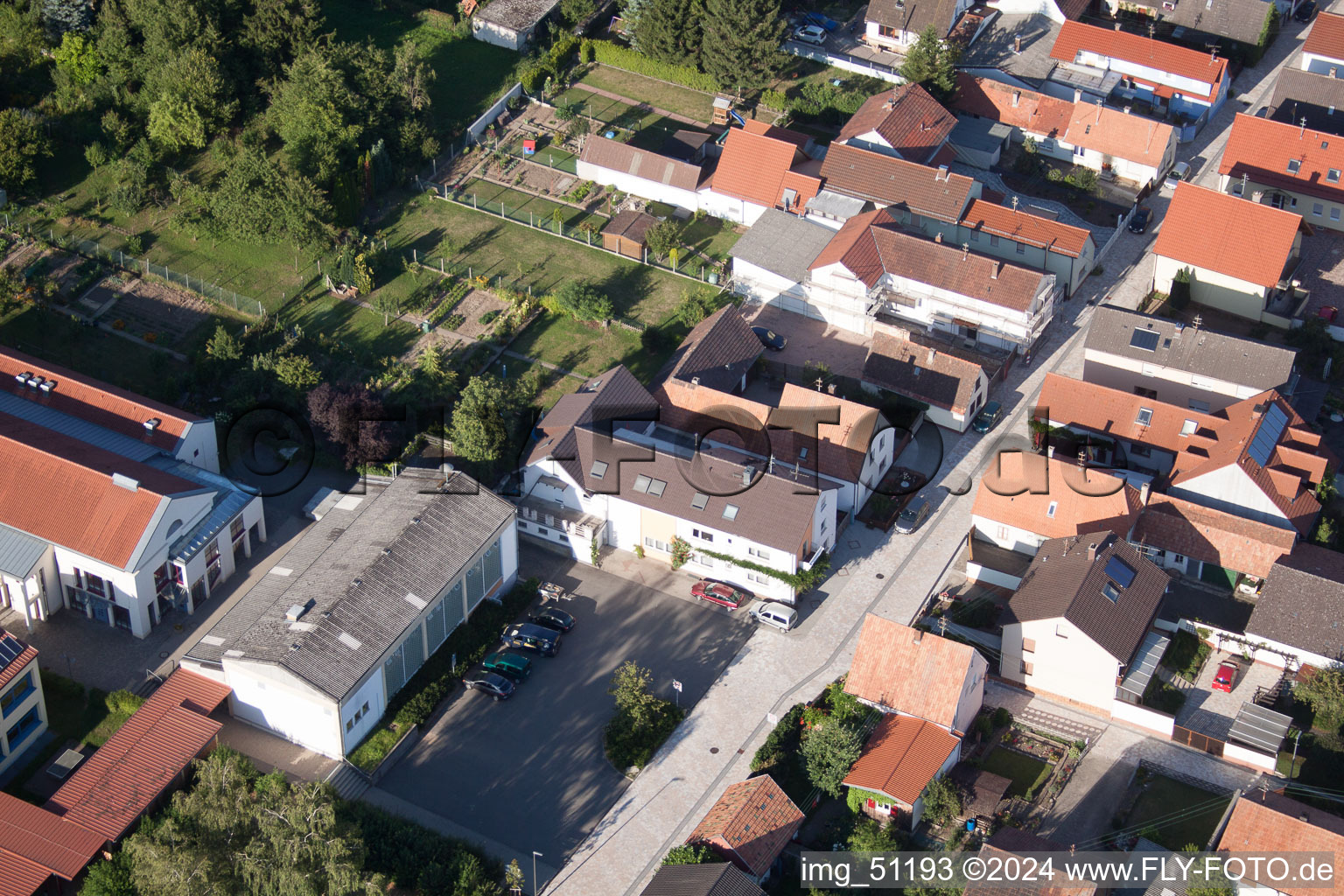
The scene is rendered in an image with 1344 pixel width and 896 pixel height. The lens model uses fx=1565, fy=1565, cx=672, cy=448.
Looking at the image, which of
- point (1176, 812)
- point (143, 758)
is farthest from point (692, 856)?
point (143, 758)

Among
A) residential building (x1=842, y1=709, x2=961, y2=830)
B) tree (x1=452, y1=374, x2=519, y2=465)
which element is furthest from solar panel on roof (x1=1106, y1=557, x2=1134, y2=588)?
tree (x1=452, y1=374, x2=519, y2=465)

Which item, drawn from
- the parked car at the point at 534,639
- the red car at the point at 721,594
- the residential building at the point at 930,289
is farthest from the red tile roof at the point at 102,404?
the residential building at the point at 930,289

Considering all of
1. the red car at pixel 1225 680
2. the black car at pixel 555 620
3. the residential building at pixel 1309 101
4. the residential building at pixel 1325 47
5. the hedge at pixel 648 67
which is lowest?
the black car at pixel 555 620

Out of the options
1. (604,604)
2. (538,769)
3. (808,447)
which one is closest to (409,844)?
(538,769)

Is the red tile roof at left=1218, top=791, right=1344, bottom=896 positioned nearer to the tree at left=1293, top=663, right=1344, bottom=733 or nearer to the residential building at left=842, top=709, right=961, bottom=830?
the tree at left=1293, top=663, right=1344, bottom=733

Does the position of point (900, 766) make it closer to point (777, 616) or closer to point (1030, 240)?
point (777, 616)

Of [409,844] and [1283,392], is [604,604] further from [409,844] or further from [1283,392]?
[1283,392]

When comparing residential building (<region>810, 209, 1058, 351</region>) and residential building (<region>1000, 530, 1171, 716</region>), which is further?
residential building (<region>810, 209, 1058, 351</region>)

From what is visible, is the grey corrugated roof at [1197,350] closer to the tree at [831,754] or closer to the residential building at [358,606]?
the tree at [831,754]
